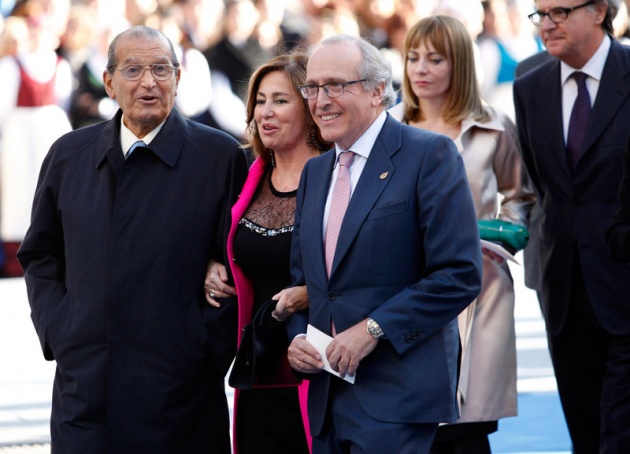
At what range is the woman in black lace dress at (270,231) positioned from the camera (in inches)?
217

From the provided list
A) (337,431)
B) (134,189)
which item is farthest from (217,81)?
(337,431)

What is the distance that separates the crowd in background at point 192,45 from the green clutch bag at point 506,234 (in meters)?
6.77

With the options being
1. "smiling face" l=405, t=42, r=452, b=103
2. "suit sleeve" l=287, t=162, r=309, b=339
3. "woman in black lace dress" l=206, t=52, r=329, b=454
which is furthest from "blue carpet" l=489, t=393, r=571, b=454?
"suit sleeve" l=287, t=162, r=309, b=339

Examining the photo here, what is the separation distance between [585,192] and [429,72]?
985 mm

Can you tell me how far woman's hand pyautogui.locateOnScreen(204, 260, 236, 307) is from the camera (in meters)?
5.48

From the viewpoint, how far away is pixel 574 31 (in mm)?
6156

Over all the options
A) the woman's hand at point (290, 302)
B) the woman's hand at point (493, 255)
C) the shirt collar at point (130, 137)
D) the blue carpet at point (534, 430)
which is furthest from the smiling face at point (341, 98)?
the blue carpet at point (534, 430)

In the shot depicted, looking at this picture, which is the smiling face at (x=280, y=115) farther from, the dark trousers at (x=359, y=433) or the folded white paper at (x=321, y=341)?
the dark trousers at (x=359, y=433)

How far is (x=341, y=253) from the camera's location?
15.5 feet

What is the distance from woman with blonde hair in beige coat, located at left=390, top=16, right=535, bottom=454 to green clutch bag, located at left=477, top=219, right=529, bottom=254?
101mm

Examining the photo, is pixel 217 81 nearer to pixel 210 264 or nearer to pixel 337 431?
pixel 210 264

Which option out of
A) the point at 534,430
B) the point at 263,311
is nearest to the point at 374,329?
the point at 263,311

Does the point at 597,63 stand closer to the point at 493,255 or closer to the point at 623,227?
the point at 493,255

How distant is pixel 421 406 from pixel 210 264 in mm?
1309
